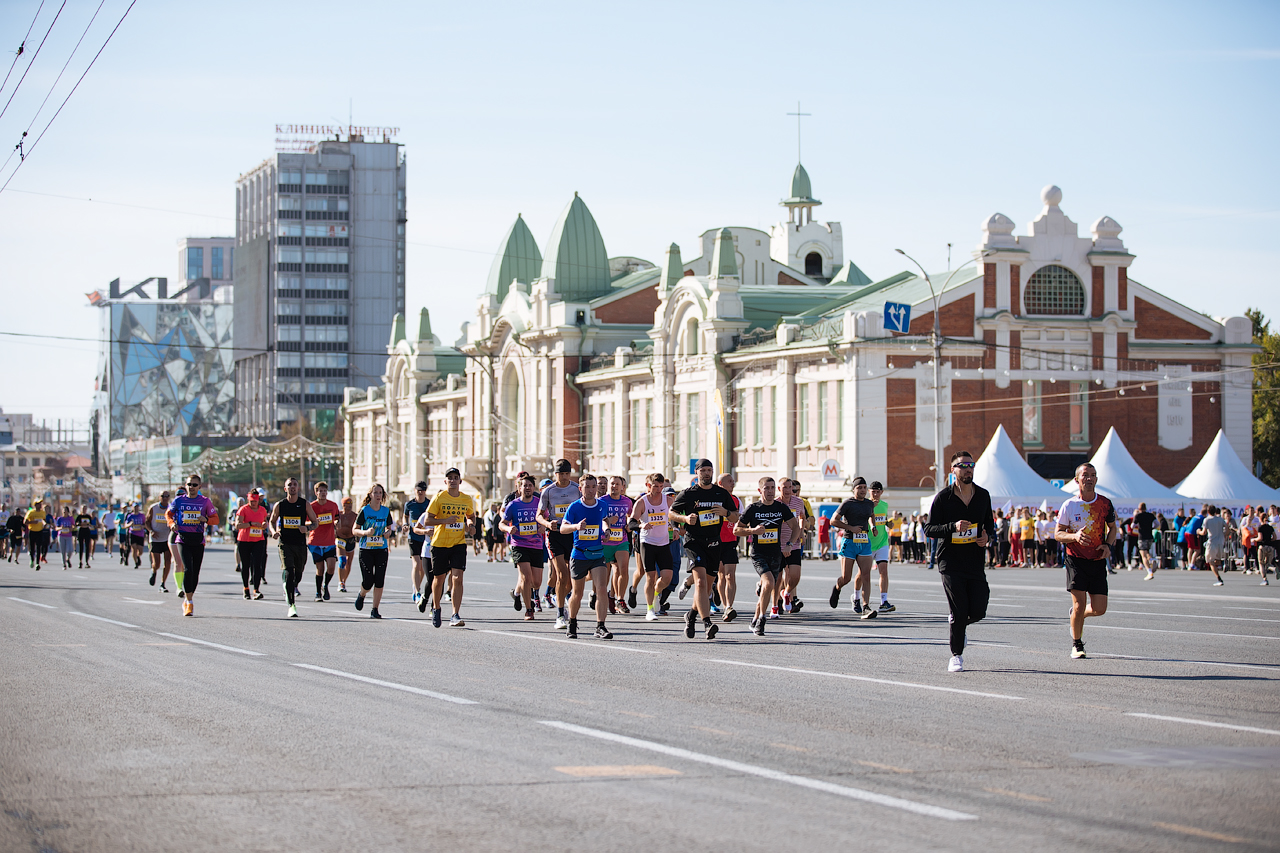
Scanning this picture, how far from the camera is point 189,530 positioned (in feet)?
71.7

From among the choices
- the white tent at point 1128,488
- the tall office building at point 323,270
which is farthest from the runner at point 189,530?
the tall office building at point 323,270

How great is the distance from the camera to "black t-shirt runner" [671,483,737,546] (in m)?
16.4

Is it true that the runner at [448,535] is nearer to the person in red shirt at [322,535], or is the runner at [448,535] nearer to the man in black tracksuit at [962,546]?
the person in red shirt at [322,535]

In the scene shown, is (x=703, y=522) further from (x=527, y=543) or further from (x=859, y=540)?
(x=859, y=540)

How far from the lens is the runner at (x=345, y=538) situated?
26319mm

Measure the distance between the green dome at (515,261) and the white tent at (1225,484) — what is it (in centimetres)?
4654

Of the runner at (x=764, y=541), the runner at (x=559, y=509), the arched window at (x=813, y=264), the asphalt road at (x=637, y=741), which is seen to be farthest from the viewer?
the arched window at (x=813, y=264)

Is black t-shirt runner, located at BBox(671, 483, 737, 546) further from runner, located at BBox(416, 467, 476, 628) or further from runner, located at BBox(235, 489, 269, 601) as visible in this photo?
runner, located at BBox(235, 489, 269, 601)

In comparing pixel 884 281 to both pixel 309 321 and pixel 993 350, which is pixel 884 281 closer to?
pixel 993 350

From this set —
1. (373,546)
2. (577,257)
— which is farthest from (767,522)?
(577,257)

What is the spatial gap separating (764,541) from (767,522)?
0.93 ft

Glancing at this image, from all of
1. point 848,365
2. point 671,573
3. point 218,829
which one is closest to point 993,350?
point 848,365

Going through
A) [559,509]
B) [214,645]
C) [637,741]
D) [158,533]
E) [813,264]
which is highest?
[813,264]

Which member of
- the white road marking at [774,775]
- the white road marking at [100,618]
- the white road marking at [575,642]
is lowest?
the white road marking at [100,618]
